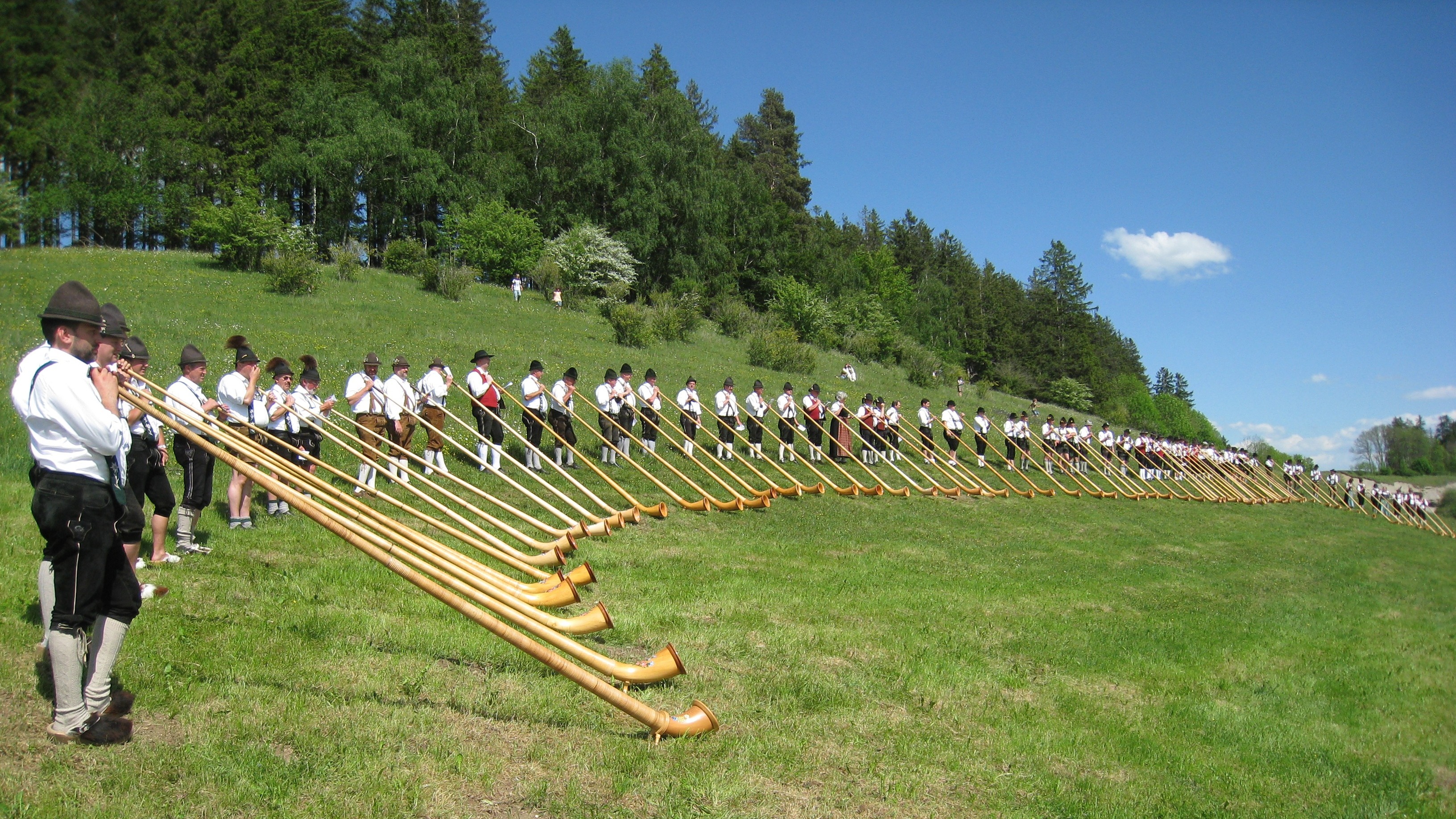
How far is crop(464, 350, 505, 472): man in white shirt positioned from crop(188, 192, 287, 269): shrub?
23.8 m

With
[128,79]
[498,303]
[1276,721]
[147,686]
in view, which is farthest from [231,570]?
[128,79]

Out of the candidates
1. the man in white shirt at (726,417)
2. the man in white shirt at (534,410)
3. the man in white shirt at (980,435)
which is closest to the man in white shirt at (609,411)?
the man in white shirt at (534,410)

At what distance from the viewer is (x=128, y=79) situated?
49.2m

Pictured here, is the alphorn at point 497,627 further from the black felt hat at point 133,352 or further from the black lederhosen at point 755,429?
the black lederhosen at point 755,429

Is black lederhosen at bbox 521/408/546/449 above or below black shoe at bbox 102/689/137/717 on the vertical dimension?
above

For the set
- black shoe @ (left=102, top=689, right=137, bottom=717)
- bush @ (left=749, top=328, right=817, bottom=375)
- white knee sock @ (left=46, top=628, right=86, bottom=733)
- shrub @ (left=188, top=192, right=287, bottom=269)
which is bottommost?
black shoe @ (left=102, top=689, right=137, bottom=717)

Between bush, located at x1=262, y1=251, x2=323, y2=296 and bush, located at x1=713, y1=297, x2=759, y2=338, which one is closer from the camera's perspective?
bush, located at x1=262, y1=251, x2=323, y2=296

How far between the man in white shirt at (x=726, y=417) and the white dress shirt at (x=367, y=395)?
28.7ft

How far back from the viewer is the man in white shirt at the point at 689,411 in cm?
1942

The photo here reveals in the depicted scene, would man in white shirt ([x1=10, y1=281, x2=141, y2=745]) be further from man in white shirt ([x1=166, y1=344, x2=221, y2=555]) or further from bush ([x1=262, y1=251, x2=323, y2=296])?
bush ([x1=262, y1=251, x2=323, y2=296])

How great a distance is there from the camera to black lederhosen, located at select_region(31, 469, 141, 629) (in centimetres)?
452

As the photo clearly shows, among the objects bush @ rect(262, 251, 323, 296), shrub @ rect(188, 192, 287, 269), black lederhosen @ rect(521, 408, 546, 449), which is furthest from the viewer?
shrub @ rect(188, 192, 287, 269)

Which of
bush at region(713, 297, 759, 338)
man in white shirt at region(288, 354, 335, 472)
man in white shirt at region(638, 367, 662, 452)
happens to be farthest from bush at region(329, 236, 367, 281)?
man in white shirt at region(288, 354, 335, 472)

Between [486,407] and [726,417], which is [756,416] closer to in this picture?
[726,417]
